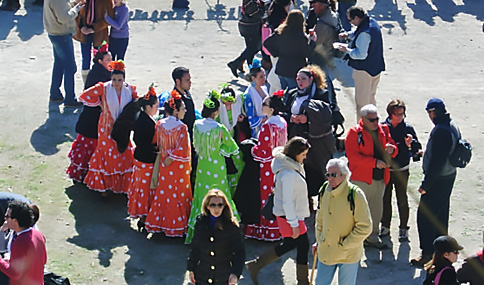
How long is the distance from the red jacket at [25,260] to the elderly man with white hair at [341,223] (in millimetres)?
2469

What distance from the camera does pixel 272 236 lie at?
901 cm

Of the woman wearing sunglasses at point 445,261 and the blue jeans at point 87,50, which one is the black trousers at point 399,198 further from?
the blue jeans at point 87,50

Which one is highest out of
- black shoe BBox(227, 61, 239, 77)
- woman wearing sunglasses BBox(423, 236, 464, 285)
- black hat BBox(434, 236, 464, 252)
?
black hat BBox(434, 236, 464, 252)

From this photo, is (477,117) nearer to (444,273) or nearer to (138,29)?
(444,273)

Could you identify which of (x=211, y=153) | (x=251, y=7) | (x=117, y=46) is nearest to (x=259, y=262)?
(x=211, y=153)

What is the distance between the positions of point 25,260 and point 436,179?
427 centimetres

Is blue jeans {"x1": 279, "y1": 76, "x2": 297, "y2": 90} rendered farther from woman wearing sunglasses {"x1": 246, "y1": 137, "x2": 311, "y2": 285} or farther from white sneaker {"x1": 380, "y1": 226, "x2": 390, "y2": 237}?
woman wearing sunglasses {"x1": 246, "y1": 137, "x2": 311, "y2": 285}

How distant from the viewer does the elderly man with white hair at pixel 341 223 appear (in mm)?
7000

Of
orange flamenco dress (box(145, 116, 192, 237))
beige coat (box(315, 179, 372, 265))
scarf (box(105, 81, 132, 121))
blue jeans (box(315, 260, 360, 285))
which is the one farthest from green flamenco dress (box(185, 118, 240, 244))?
beige coat (box(315, 179, 372, 265))

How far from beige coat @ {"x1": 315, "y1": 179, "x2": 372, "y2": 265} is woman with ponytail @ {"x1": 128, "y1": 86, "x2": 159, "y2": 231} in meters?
2.50

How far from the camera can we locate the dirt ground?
8.66 m

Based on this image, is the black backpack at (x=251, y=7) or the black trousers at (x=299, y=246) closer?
the black trousers at (x=299, y=246)

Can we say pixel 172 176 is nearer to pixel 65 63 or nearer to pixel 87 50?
pixel 65 63

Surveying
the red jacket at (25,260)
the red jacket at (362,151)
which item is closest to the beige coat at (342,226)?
the red jacket at (362,151)
